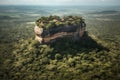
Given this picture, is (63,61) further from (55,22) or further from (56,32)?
(55,22)

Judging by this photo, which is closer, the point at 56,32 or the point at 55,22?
the point at 56,32

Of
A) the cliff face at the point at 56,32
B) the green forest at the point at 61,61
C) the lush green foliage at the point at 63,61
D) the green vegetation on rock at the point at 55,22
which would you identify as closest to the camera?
the lush green foliage at the point at 63,61

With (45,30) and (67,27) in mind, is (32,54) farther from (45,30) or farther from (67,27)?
(67,27)

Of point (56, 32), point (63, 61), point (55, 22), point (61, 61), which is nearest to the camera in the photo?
point (63, 61)

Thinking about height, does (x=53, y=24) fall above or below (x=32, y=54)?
above

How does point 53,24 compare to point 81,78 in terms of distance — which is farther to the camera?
point 53,24

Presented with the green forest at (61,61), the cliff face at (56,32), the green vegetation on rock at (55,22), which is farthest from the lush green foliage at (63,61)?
the green vegetation on rock at (55,22)

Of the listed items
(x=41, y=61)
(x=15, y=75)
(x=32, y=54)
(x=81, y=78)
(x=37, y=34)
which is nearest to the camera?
(x=81, y=78)

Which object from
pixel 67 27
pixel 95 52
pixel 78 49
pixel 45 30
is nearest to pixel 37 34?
pixel 45 30

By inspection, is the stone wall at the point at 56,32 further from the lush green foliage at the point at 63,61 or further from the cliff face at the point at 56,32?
the lush green foliage at the point at 63,61

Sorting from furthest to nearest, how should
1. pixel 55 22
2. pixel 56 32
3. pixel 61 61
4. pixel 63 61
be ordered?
pixel 55 22 < pixel 56 32 < pixel 61 61 < pixel 63 61

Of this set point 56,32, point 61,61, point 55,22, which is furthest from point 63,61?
point 55,22
